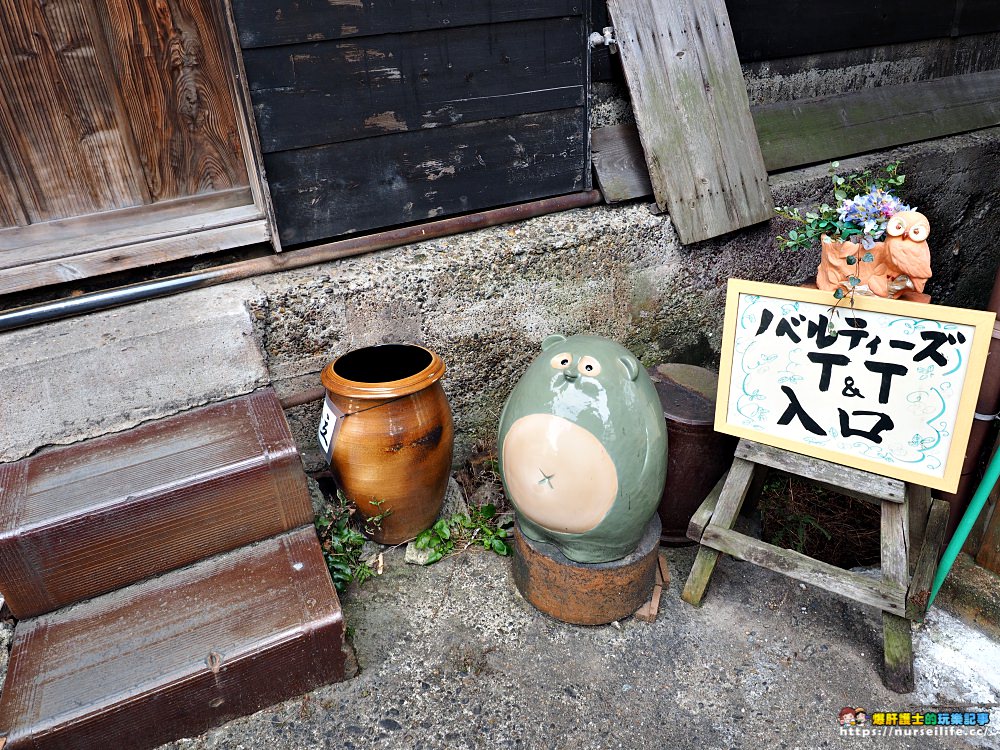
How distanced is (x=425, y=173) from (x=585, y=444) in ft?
4.82

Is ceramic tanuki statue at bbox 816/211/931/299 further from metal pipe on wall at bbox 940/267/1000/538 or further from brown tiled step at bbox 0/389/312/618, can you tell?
brown tiled step at bbox 0/389/312/618

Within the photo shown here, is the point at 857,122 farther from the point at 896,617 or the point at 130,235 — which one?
the point at 130,235

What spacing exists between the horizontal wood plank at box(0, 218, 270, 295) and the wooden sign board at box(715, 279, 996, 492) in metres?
1.90

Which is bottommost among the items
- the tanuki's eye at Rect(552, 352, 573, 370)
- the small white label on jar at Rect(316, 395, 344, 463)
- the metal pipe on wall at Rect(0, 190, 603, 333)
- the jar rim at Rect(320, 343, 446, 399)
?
the small white label on jar at Rect(316, 395, 344, 463)

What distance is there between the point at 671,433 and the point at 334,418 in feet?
4.40

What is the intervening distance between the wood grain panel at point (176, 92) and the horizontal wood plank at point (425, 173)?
388 millimetres

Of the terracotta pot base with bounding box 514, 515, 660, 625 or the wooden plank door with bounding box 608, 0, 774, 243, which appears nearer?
the terracotta pot base with bounding box 514, 515, 660, 625

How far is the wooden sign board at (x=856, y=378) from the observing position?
6.73 feet

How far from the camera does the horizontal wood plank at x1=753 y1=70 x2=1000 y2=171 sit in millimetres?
3779

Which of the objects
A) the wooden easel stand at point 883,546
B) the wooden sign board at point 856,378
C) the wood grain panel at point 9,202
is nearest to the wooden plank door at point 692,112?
the wooden sign board at point 856,378

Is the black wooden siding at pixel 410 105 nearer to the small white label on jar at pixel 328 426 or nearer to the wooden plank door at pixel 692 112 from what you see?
the wooden plank door at pixel 692 112

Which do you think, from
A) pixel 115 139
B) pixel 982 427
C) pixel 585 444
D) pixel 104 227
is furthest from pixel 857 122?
pixel 104 227

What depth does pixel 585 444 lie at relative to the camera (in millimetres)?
2156

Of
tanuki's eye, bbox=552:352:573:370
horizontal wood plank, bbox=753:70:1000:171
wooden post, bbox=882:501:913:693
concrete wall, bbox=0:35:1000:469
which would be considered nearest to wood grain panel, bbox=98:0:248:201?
concrete wall, bbox=0:35:1000:469
